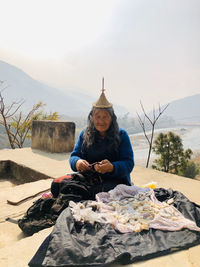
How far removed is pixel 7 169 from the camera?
18.0 feet

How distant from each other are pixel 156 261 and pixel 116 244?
0.31m

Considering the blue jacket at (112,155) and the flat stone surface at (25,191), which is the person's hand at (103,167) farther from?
the flat stone surface at (25,191)

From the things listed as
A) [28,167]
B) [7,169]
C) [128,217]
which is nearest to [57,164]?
[28,167]

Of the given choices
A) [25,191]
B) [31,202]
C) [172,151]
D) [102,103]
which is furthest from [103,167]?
[172,151]

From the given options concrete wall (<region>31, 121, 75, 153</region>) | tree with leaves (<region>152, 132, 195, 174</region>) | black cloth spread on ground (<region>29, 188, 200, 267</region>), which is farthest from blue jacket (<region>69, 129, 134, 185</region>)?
tree with leaves (<region>152, 132, 195, 174</region>)

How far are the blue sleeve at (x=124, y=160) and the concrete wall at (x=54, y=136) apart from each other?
3794 mm

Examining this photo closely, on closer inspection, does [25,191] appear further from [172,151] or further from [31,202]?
[172,151]

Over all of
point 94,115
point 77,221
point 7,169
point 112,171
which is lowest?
point 7,169

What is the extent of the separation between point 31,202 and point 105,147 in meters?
1.36

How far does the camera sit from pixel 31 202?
3.24m

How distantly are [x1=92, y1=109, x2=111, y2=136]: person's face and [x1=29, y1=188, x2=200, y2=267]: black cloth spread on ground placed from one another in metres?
1.05

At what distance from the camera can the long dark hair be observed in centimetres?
279

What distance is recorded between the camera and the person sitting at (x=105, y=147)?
2697 millimetres

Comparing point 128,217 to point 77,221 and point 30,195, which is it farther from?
point 30,195
